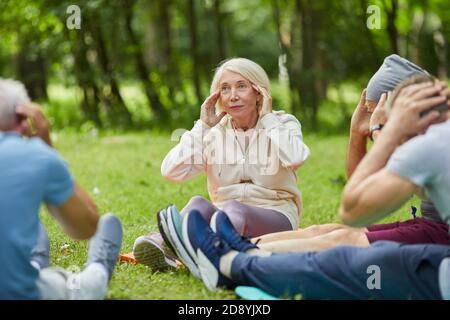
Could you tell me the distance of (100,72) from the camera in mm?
13492

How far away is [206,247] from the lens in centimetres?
416

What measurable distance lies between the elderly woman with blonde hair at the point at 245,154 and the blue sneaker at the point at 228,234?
0.59 metres

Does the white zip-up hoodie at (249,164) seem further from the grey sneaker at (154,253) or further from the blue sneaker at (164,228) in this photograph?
the blue sneaker at (164,228)

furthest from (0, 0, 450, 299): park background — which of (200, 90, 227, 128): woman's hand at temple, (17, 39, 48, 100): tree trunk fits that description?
(200, 90, 227, 128): woman's hand at temple

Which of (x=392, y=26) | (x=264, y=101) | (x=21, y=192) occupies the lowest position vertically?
(x=21, y=192)

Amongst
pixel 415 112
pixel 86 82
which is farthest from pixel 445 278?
pixel 86 82

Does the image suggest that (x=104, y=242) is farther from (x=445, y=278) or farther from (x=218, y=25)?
(x=218, y=25)

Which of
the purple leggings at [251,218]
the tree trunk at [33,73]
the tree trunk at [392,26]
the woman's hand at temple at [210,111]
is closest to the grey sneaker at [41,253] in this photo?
the purple leggings at [251,218]

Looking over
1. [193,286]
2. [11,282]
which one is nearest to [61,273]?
Result: [11,282]

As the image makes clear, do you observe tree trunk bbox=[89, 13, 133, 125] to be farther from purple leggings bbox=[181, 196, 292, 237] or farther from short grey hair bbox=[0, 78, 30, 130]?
short grey hair bbox=[0, 78, 30, 130]

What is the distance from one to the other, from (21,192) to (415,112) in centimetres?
163

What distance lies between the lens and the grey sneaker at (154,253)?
4.80m

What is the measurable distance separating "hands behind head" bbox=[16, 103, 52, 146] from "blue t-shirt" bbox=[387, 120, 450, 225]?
1.44 metres

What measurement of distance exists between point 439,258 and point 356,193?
1.63 ft
